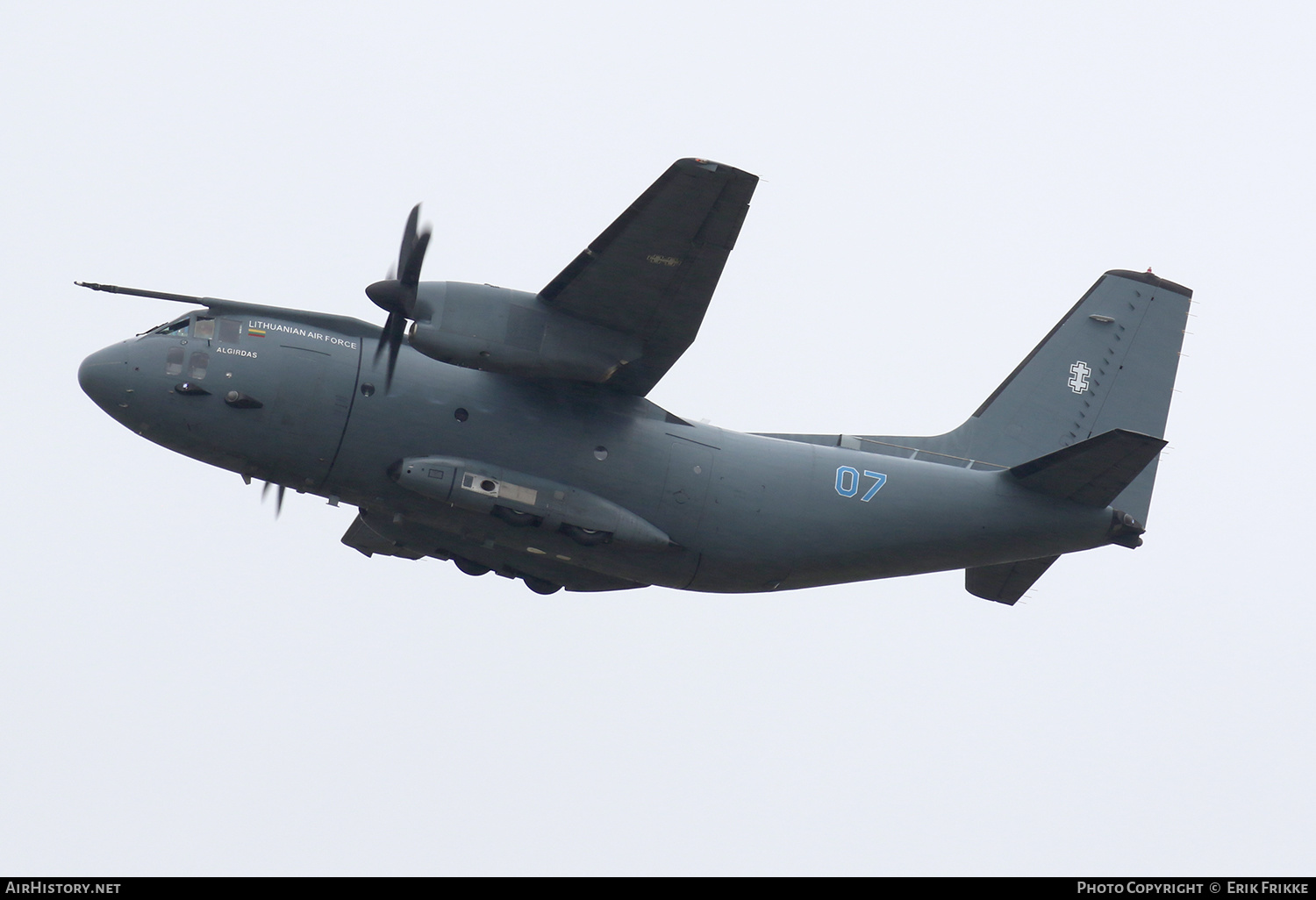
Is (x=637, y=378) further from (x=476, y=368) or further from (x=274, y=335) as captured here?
(x=274, y=335)

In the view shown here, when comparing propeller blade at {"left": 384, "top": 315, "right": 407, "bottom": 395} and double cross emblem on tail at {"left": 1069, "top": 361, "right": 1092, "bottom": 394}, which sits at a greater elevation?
double cross emblem on tail at {"left": 1069, "top": 361, "right": 1092, "bottom": 394}

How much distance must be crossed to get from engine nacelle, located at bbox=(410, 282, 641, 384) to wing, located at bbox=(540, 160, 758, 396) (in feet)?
0.71

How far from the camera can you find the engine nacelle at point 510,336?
60.6 ft

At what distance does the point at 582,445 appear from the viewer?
2034 centimetres

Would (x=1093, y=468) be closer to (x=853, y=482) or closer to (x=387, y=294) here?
(x=853, y=482)

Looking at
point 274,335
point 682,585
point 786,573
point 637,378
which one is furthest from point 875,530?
point 274,335

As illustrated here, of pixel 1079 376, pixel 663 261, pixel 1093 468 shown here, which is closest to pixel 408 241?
pixel 663 261

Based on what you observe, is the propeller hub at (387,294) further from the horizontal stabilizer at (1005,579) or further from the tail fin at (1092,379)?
the horizontal stabilizer at (1005,579)

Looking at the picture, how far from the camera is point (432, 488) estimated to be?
1936 cm

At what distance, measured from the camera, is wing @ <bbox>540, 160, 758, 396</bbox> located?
18078 millimetres

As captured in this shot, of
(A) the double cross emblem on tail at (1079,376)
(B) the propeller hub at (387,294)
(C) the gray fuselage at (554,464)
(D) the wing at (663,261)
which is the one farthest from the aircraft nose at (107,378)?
(A) the double cross emblem on tail at (1079,376)

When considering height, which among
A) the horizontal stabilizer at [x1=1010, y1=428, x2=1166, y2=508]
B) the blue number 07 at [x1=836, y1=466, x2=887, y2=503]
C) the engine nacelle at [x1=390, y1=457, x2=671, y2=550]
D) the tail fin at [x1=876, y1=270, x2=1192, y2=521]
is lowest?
the engine nacelle at [x1=390, y1=457, x2=671, y2=550]

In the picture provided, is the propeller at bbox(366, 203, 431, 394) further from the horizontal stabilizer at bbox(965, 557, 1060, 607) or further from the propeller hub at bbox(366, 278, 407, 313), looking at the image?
the horizontal stabilizer at bbox(965, 557, 1060, 607)

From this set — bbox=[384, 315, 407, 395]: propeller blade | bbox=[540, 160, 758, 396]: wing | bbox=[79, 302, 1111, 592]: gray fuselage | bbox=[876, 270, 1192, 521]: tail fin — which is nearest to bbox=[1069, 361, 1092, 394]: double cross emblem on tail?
bbox=[876, 270, 1192, 521]: tail fin
